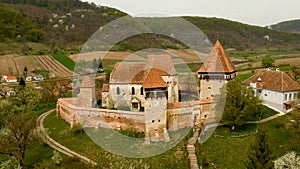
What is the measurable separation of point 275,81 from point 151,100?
1871 centimetres

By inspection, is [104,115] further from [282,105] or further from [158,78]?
[282,105]

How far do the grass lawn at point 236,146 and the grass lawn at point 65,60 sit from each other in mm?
62893

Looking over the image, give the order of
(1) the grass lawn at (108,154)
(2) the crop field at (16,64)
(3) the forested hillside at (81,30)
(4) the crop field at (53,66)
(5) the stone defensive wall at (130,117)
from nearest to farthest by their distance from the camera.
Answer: (1) the grass lawn at (108,154) < (5) the stone defensive wall at (130,117) < (2) the crop field at (16,64) < (4) the crop field at (53,66) < (3) the forested hillside at (81,30)

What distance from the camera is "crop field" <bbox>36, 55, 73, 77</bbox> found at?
85.9 metres

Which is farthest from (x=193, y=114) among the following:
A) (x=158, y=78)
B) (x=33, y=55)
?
(x=33, y=55)

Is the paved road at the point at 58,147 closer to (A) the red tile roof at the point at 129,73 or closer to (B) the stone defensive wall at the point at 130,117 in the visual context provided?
(B) the stone defensive wall at the point at 130,117

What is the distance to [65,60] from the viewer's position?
317ft

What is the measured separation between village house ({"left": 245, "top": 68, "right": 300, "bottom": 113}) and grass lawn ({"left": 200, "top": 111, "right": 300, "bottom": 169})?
4.72m

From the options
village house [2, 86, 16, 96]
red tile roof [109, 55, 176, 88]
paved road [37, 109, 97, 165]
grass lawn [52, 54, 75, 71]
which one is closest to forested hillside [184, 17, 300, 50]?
grass lawn [52, 54, 75, 71]

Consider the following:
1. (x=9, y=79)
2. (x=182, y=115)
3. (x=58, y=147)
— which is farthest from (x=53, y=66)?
(x=182, y=115)

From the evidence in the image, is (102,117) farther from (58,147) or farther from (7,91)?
(7,91)

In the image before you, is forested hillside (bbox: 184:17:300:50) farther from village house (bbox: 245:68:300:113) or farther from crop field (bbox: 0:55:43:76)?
village house (bbox: 245:68:300:113)

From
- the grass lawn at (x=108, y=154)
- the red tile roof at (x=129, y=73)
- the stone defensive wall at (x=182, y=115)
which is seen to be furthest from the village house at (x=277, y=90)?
the red tile roof at (x=129, y=73)

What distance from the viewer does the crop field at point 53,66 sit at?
8594 cm
